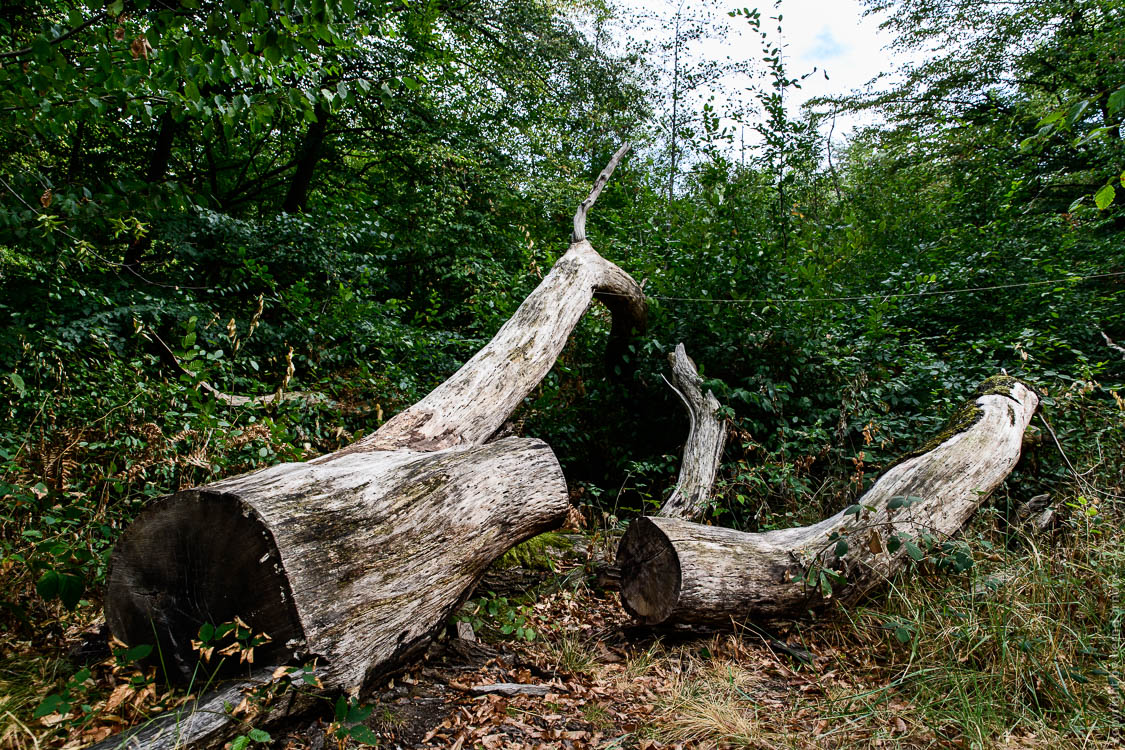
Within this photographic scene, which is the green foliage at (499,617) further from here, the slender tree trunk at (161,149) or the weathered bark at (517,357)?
the slender tree trunk at (161,149)

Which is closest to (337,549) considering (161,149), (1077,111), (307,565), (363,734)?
(307,565)

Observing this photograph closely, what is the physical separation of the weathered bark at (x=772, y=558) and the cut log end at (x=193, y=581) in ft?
5.29

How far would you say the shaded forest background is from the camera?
2543mm

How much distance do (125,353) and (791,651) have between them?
6061mm

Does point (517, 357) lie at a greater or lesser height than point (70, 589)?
greater

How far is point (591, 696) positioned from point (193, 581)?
5.26 ft

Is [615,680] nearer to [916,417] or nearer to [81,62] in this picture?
[916,417]

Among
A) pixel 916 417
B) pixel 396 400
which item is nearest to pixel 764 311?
pixel 916 417

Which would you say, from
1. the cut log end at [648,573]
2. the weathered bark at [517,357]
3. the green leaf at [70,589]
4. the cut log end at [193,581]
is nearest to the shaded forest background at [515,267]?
the green leaf at [70,589]

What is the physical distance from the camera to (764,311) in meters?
4.88

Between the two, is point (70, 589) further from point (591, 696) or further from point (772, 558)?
point (772, 558)

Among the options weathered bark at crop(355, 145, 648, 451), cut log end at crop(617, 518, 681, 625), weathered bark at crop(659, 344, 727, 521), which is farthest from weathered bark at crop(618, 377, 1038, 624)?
weathered bark at crop(355, 145, 648, 451)

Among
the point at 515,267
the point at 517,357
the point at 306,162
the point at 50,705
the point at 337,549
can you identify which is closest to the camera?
the point at 50,705

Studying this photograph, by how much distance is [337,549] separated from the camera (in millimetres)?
2021
